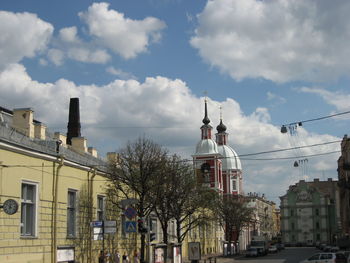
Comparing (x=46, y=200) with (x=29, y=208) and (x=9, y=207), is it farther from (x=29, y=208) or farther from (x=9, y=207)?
(x=9, y=207)

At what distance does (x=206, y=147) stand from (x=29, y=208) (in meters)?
73.7

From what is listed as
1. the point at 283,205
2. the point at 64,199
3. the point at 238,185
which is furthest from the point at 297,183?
the point at 64,199

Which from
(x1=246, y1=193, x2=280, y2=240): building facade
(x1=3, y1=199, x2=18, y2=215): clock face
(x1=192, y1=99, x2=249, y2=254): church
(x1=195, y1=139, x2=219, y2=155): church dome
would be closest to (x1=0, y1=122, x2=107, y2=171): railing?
(x1=3, y1=199, x2=18, y2=215): clock face

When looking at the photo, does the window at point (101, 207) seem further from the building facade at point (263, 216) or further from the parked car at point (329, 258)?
the building facade at point (263, 216)

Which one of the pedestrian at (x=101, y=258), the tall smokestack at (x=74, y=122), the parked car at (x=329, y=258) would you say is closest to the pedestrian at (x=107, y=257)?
the pedestrian at (x=101, y=258)

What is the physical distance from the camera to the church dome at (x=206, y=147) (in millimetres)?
98312

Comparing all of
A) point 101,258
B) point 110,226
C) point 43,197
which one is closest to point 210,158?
point 101,258

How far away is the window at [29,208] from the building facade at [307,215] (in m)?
121

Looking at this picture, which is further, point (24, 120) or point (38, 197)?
point (24, 120)

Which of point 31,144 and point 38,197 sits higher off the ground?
point 31,144

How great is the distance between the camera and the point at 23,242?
25.2m

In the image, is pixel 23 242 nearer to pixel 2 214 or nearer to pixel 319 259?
pixel 2 214

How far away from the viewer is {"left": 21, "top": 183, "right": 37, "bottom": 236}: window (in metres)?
26.0

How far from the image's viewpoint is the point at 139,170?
34938 millimetres
